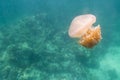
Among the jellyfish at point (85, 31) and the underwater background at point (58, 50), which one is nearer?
the jellyfish at point (85, 31)

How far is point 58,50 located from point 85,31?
10.3m

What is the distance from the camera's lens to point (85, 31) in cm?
386

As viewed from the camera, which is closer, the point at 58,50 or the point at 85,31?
the point at 85,31

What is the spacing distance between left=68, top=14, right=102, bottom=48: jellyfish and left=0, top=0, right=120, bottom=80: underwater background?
27.8 ft

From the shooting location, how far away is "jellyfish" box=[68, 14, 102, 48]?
3676 millimetres

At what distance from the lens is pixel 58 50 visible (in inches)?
557

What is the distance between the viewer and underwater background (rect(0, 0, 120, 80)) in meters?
12.7

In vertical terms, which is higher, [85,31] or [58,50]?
[58,50]

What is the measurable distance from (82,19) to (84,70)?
1006cm

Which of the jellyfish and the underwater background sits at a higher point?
the underwater background

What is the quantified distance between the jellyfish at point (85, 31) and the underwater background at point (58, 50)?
8.48 meters

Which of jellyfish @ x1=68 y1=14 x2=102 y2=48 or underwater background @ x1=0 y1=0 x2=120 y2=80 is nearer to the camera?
jellyfish @ x1=68 y1=14 x2=102 y2=48

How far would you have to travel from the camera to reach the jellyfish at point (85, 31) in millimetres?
3676

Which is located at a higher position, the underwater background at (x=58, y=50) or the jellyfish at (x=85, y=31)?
the underwater background at (x=58, y=50)
